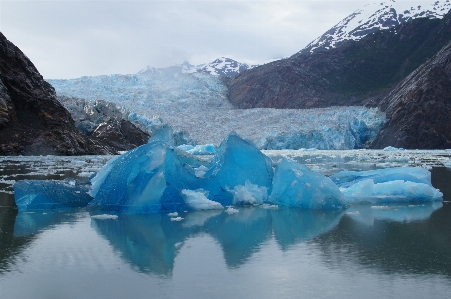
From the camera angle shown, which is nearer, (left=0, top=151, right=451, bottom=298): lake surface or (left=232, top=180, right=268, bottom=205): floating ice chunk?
(left=0, top=151, right=451, bottom=298): lake surface

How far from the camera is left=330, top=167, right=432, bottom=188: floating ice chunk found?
5.91 m

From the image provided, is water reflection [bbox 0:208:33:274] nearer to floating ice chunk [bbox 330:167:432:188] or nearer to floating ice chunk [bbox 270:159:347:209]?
floating ice chunk [bbox 270:159:347:209]

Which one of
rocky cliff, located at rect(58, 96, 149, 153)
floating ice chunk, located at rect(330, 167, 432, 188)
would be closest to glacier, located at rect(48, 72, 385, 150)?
rocky cliff, located at rect(58, 96, 149, 153)

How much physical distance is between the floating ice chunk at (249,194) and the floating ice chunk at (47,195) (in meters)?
1.62

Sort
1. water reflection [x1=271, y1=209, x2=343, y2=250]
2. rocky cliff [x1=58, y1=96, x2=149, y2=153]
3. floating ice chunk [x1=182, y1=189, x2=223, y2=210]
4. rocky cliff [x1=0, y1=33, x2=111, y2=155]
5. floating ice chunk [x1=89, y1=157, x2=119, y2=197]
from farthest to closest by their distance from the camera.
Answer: rocky cliff [x1=58, y1=96, x2=149, y2=153]
rocky cliff [x1=0, y1=33, x2=111, y2=155]
floating ice chunk [x1=89, y1=157, x2=119, y2=197]
floating ice chunk [x1=182, y1=189, x2=223, y2=210]
water reflection [x1=271, y1=209, x2=343, y2=250]

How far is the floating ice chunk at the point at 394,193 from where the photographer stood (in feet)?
18.1

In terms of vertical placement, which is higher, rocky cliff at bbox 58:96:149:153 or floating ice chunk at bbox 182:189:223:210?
rocky cliff at bbox 58:96:149:153

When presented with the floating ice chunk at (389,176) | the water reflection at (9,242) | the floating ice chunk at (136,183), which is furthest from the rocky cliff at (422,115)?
the water reflection at (9,242)

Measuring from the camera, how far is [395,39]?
207ft

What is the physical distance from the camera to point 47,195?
16.2 ft

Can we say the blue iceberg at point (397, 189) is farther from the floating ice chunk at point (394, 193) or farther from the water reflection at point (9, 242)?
the water reflection at point (9, 242)

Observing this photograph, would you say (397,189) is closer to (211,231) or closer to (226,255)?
(211,231)

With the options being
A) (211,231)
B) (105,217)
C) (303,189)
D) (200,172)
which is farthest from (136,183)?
(303,189)

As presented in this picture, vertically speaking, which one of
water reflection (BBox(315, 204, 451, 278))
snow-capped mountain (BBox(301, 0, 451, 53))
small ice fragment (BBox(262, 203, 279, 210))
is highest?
snow-capped mountain (BBox(301, 0, 451, 53))
